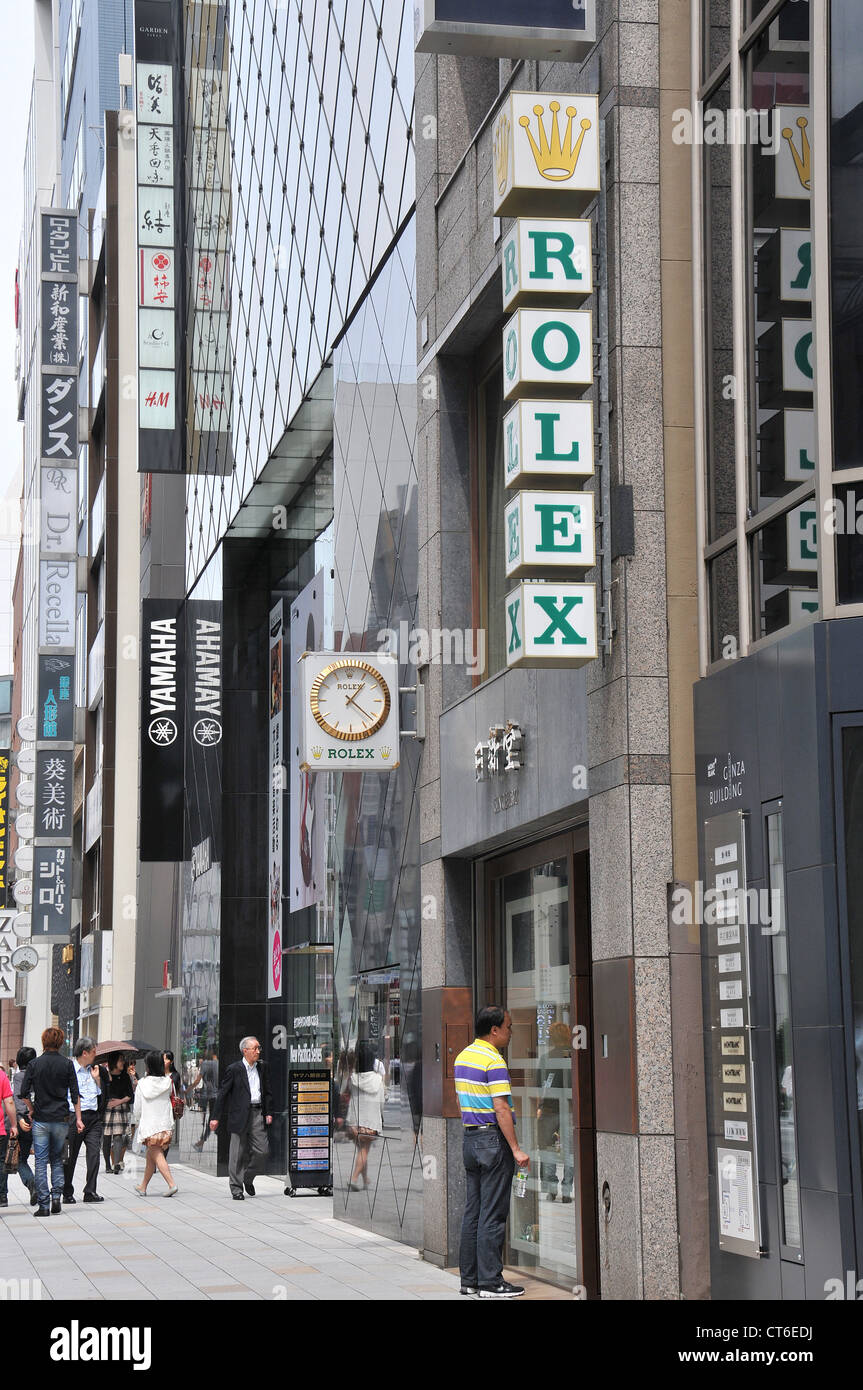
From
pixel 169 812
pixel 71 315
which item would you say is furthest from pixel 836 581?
pixel 71 315

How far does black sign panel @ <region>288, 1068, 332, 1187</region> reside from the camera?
893 inches

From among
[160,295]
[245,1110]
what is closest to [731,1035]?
[245,1110]

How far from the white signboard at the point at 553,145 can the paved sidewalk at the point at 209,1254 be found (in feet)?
24.8

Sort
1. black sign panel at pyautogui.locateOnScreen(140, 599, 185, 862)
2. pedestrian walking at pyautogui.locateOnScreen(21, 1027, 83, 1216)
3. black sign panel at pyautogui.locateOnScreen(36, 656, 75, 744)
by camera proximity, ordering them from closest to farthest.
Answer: pedestrian walking at pyautogui.locateOnScreen(21, 1027, 83, 1216) < black sign panel at pyautogui.locateOnScreen(140, 599, 185, 862) < black sign panel at pyautogui.locateOnScreen(36, 656, 75, 744)

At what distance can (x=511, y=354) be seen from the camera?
37.9 feet

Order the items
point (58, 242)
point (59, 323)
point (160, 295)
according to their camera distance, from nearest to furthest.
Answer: point (160, 295) → point (59, 323) → point (58, 242)

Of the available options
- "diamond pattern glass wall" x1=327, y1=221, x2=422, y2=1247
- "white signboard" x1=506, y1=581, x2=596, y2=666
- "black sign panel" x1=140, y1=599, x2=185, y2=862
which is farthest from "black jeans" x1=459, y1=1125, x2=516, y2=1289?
"black sign panel" x1=140, y1=599, x2=185, y2=862

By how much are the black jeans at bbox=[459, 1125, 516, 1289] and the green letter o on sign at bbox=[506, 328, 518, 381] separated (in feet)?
16.6

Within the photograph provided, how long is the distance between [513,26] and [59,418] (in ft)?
114

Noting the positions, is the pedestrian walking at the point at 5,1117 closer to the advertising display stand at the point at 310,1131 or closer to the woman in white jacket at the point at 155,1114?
the woman in white jacket at the point at 155,1114

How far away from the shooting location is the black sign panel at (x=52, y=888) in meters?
46.5

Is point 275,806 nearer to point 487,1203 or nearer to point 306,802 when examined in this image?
point 306,802

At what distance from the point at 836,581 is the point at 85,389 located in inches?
2099

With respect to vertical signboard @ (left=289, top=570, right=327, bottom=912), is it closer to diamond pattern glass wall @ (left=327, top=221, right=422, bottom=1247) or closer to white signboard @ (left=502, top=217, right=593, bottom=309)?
diamond pattern glass wall @ (left=327, top=221, right=422, bottom=1247)
